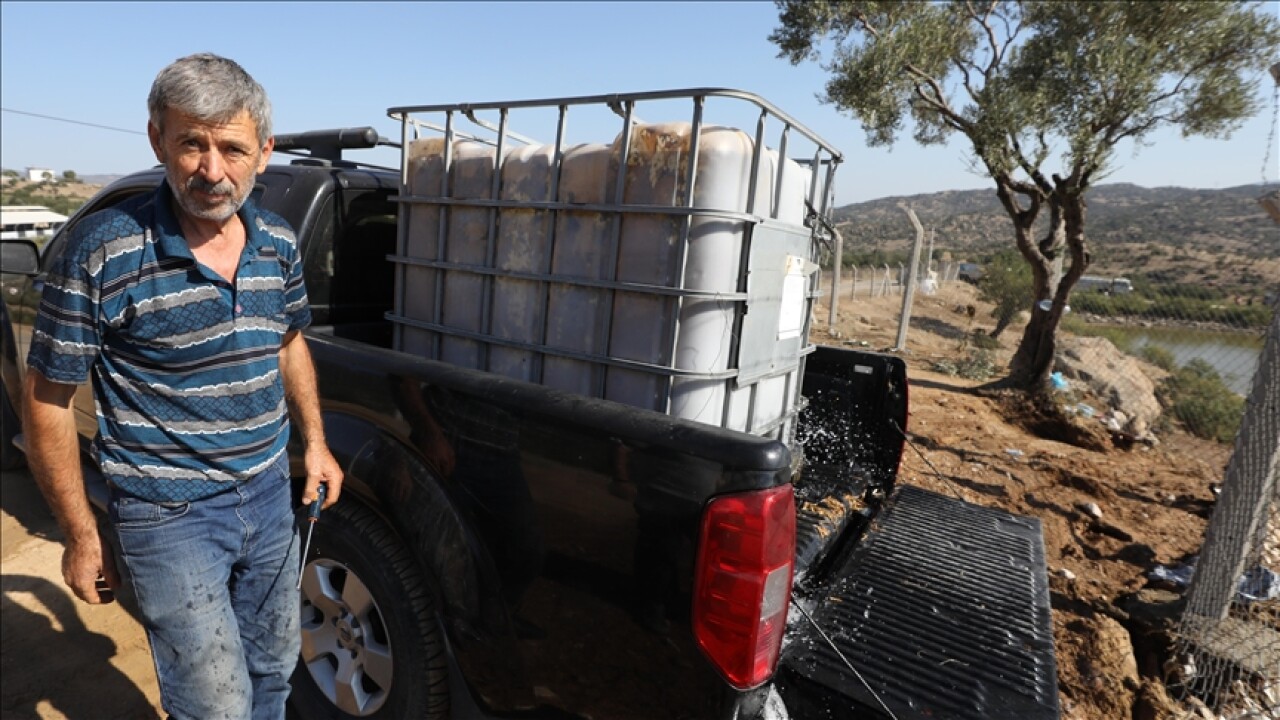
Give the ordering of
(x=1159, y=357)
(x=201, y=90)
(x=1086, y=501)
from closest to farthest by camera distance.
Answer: (x=201, y=90) → (x=1086, y=501) → (x=1159, y=357)

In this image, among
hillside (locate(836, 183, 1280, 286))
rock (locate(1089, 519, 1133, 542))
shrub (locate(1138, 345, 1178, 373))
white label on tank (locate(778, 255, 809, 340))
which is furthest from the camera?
hillside (locate(836, 183, 1280, 286))

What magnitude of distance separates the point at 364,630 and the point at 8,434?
14.6ft

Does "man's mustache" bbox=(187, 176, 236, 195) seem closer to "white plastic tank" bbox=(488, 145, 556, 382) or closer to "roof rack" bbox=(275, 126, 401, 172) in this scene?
"white plastic tank" bbox=(488, 145, 556, 382)

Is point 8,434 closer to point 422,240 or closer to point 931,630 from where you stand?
point 422,240

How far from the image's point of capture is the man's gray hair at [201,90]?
144 centimetres

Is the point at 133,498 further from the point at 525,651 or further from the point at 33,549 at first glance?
the point at 33,549

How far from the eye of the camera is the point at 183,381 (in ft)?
5.15

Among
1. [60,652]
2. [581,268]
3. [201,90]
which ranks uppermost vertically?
[201,90]

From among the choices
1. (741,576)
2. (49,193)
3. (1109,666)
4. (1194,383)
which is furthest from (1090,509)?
(49,193)

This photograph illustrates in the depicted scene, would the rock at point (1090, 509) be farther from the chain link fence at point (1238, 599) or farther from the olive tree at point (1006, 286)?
the olive tree at point (1006, 286)

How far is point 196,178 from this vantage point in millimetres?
1496

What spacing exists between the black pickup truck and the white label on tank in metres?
0.53

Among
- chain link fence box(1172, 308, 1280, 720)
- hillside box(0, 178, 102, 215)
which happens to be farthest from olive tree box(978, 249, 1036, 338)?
hillside box(0, 178, 102, 215)

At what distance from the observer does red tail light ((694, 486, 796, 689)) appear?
4.74ft
